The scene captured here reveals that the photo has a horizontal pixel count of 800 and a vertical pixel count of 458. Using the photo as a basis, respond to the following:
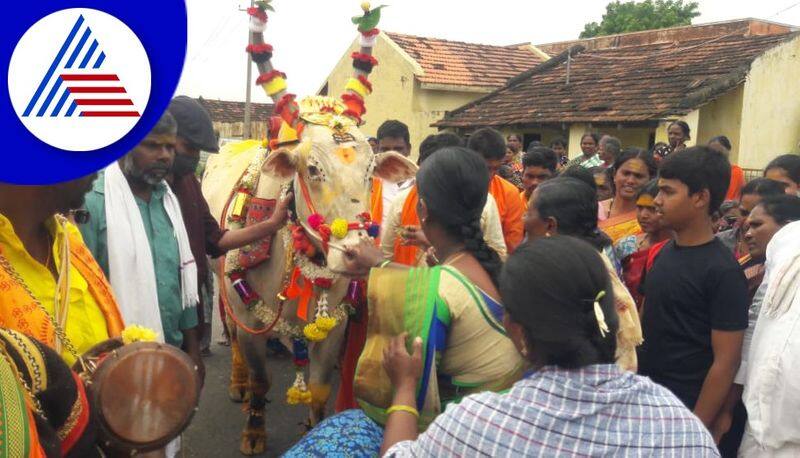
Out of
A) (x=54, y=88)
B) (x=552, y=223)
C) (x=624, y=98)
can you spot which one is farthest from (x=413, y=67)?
(x=54, y=88)

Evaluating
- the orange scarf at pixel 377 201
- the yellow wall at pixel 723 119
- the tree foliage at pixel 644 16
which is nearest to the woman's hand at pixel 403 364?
the orange scarf at pixel 377 201

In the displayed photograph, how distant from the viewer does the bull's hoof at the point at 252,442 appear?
456 cm

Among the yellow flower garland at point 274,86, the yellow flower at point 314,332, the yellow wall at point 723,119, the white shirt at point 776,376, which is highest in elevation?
the yellow wall at point 723,119

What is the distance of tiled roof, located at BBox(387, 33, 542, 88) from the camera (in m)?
19.9

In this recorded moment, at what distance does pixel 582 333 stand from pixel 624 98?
13884mm

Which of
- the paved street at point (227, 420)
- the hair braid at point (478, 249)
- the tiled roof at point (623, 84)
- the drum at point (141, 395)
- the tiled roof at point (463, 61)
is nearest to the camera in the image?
the drum at point (141, 395)

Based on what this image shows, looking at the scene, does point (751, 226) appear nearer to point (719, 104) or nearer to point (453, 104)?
point (719, 104)

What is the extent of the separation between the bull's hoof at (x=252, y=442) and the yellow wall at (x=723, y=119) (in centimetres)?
1209

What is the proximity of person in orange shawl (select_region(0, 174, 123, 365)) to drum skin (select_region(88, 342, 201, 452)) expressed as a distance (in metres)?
0.31

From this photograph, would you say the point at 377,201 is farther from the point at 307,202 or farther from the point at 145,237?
the point at 145,237

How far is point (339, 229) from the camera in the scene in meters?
3.51

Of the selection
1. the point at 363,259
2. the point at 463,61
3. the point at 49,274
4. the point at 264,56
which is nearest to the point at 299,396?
the point at 363,259

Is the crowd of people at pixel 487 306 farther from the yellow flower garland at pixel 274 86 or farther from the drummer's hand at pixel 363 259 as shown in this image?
the yellow flower garland at pixel 274 86

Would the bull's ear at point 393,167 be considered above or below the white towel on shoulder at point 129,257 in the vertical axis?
above
